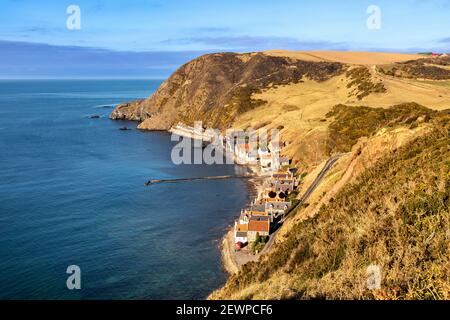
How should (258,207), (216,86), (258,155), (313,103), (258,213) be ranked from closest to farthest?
(258,213)
(258,207)
(258,155)
(313,103)
(216,86)

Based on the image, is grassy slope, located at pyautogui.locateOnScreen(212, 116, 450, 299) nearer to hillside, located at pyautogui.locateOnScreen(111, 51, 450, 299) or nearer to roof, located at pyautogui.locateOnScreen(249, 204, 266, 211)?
hillside, located at pyautogui.locateOnScreen(111, 51, 450, 299)

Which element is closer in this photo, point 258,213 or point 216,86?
point 258,213

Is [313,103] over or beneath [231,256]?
over

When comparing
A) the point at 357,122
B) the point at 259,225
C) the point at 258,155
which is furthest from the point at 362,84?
the point at 259,225

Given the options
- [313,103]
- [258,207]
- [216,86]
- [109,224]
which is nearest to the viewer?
[109,224]

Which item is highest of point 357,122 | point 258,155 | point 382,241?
point 357,122

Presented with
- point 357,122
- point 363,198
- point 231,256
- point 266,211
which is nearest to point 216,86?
point 357,122

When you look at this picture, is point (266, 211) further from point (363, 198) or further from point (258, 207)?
point (363, 198)
